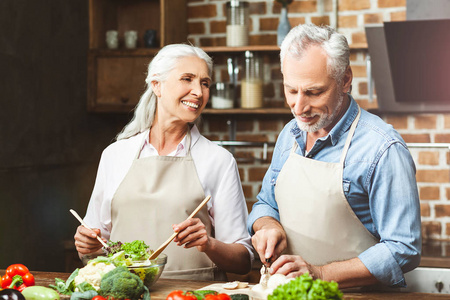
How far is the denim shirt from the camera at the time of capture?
1.55m

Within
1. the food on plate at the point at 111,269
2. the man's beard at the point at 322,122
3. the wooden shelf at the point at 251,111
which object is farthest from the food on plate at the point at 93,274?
the wooden shelf at the point at 251,111

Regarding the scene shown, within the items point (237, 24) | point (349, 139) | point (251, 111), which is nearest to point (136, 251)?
point (349, 139)

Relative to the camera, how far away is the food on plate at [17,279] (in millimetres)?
1565

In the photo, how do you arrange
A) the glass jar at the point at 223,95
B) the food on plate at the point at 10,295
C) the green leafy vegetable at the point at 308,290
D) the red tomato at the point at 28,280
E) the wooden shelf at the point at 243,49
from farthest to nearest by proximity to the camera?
the glass jar at the point at 223,95, the wooden shelf at the point at 243,49, the red tomato at the point at 28,280, the food on plate at the point at 10,295, the green leafy vegetable at the point at 308,290

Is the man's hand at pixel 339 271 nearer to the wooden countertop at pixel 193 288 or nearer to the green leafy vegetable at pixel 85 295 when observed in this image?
the wooden countertop at pixel 193 288

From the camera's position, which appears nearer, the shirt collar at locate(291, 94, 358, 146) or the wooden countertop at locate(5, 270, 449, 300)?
the wooden countertop at locate(5, 270, 449, 300)

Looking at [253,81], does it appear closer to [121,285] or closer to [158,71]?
[158,71]

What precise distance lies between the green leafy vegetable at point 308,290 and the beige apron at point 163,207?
843mm

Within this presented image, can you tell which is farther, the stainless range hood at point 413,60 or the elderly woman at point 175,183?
the stainless range hood at point 413,60

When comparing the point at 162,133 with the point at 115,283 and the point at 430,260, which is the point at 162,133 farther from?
the point at 430,260

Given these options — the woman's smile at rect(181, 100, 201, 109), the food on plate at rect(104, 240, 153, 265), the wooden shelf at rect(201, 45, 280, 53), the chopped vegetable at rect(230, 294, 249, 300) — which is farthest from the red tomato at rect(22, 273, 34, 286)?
the wooden shelf at rect(201, 45, 280, 53)

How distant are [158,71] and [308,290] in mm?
1172

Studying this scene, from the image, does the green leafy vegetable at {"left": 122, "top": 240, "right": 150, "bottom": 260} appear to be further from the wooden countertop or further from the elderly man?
the elderly man

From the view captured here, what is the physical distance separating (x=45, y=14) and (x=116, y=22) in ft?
2.34
